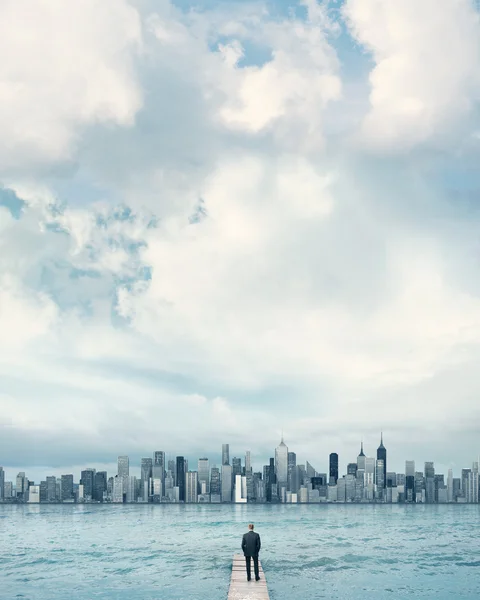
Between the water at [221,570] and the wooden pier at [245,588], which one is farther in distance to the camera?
the water at [221,570]

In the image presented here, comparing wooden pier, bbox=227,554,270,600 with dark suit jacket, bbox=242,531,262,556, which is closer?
wooden pier, bbox=227,554,270,600

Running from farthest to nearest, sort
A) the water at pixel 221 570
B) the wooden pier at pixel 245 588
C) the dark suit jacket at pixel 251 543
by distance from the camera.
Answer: the water at pixel 221 570 < the dark suit jacket at pixel 251 543 < the wooden pier at pixel 245 588

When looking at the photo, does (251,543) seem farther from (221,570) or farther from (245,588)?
(221,570)

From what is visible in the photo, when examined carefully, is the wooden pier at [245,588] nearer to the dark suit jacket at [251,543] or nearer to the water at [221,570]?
the dark suit jacket at [251,543]

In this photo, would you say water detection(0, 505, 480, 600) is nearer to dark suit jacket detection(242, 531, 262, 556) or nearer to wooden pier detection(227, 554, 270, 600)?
wooden pier detection(227, 554, 270, 600)

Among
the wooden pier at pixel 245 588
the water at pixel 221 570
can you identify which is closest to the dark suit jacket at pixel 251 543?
the wooden pier at pixel 245 588

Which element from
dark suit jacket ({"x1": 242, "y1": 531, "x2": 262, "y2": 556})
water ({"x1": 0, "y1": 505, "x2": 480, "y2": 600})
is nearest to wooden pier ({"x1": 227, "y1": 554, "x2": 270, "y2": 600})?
dark suit jacket ({"x1": 242, "y1": 531, "x2": 262, "y2": 556})

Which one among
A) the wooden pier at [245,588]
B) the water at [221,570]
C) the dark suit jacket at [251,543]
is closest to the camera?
the wooden pier at [245,588]

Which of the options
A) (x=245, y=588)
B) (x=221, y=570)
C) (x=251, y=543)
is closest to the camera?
(x=251, y=543)

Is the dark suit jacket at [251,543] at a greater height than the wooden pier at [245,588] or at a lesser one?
greater

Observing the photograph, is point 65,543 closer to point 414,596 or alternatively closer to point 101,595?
point 101,595

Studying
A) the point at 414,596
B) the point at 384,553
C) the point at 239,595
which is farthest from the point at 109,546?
the point at 239,595

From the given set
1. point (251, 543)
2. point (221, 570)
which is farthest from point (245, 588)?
point (221, 570)
